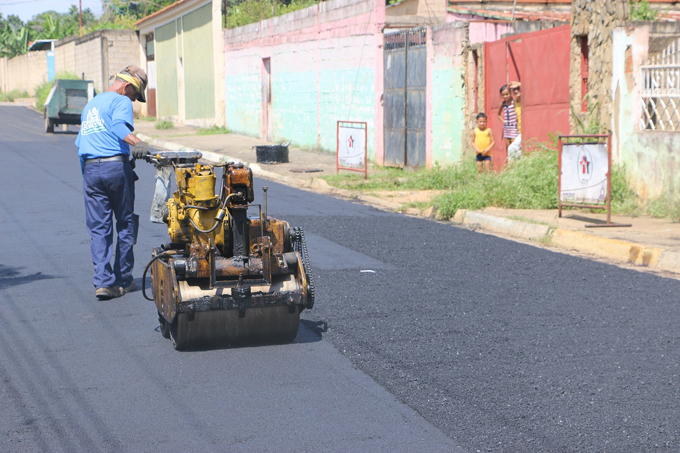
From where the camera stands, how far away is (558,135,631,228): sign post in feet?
34.6

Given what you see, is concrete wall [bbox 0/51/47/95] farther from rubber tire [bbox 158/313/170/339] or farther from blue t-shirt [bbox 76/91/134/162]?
rubber tire [bbox 158/313/170/339]

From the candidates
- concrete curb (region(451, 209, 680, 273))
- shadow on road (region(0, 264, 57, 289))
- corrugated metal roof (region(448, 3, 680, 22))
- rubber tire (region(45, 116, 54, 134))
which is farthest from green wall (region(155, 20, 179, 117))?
shadow on road (region(0, 264, 57, 289))

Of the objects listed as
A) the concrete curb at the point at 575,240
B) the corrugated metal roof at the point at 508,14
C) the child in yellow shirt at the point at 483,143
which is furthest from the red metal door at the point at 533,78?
the corrugated metal roof at the point at 508,14

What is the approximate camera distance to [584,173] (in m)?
10.8

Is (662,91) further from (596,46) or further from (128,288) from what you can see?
A: (128,288)

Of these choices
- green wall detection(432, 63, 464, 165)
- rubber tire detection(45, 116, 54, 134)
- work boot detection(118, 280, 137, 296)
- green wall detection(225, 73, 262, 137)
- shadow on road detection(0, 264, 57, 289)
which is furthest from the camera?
rubber tire detection(45, 116, 54, 134)

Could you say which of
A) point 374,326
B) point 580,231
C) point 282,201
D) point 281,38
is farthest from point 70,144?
point 374,326

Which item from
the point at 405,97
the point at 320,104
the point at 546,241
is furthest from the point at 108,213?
the point at 320,104

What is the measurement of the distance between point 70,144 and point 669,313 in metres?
22.7

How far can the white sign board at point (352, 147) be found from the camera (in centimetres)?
1684

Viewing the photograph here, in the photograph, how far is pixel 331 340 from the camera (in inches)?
234

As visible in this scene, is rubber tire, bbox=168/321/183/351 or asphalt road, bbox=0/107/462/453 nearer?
asphalt road, bbox=0/107/462/453

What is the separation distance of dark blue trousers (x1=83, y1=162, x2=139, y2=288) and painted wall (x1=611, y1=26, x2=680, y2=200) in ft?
24.2

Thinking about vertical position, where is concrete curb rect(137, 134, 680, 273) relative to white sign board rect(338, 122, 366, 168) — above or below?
below
